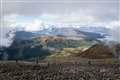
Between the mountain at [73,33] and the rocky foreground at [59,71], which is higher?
the mountain at [73,33]

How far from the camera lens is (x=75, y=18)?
19.8 feet

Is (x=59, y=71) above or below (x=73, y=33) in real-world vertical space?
below

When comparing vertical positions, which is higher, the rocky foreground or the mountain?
the mountain

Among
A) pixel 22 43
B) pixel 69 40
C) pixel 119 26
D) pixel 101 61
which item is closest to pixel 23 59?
pixel 22 43

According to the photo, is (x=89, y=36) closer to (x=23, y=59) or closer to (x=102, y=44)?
(x=102, y=44)

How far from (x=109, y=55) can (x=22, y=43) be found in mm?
1468

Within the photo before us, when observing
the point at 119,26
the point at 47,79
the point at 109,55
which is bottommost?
the point at 47,79

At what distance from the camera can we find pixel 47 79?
5949mm

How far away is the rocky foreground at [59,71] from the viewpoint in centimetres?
596

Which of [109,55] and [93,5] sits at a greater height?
[93,5]

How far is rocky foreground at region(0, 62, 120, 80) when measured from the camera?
5.96 metres

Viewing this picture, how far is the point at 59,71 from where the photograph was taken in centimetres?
599

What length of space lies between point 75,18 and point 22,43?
0.98 meters

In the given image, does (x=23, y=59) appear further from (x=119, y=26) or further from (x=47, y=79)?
(x=119, y=26)
